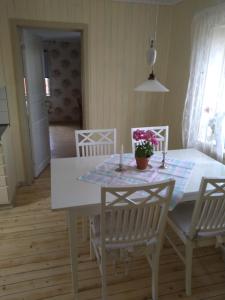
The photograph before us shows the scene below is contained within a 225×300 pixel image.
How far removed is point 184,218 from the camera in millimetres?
1866

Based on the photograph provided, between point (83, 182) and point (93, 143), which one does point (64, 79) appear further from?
point (83, 182)

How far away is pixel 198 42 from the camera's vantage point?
8.30 ft

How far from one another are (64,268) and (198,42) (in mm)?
2544

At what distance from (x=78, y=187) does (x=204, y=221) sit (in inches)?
35.2

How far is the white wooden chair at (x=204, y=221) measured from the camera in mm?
1508

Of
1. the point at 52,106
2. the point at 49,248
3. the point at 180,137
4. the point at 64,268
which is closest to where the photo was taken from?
the point at 64,268

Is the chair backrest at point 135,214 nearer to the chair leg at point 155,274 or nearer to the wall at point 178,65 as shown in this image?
the chair leg at point 155,274

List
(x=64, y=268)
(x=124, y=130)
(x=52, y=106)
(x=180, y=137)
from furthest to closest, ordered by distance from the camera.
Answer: (x=52, y=106) < (x=124, y=130) < (x=180, y=137) < (x=64, y=268)

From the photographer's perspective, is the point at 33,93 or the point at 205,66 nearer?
the point at 205,66

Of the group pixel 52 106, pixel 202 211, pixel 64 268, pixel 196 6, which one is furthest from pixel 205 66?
pixel 52 106

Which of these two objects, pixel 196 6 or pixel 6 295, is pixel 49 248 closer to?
pixel 6 295

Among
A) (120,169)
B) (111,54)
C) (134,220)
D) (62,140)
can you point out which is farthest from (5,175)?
(62,140)

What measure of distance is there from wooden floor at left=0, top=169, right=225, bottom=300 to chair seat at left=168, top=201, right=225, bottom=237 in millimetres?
467

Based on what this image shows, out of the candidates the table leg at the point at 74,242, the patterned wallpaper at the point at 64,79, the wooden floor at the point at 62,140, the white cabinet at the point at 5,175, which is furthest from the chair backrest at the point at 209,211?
the patterned wallpaper at the point at 64,79
